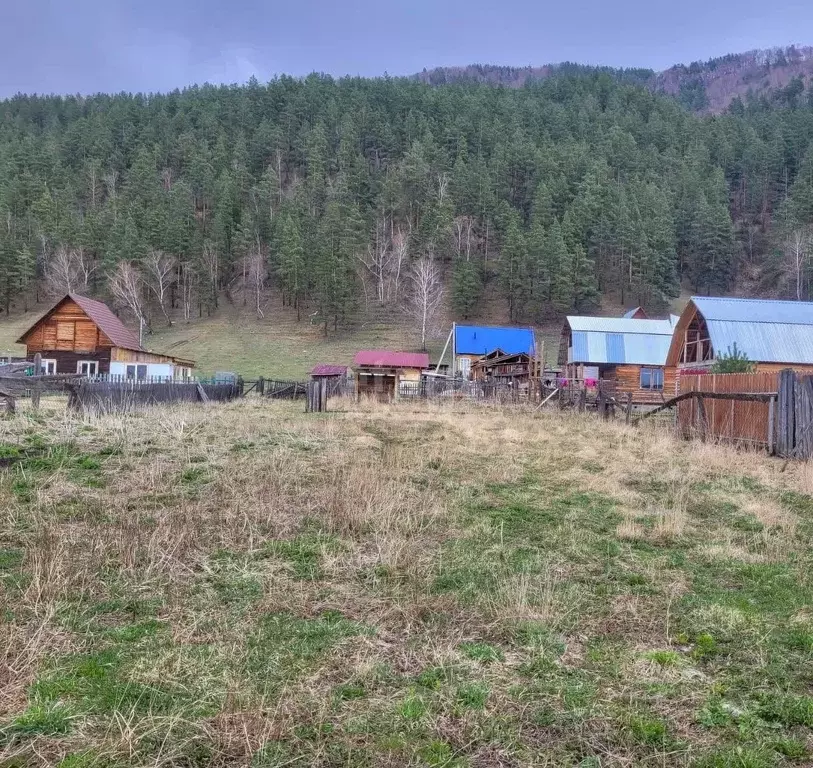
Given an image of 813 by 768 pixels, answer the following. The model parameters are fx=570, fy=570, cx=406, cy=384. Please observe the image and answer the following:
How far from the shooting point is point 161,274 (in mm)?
67625

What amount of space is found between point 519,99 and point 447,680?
433ft

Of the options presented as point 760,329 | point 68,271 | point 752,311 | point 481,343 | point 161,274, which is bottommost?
point 481,343

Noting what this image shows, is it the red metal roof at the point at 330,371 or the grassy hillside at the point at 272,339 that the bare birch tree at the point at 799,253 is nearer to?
the grassy hillside at the point at 272,339

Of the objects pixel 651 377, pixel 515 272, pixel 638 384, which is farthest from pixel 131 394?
pixel 515 272

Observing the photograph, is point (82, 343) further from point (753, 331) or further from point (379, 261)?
point (753, 331)

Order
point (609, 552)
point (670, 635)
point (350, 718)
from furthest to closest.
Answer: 1. point (609, 552)
2. point (670, 635)
3. point (350, 718)

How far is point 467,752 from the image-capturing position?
2859mm

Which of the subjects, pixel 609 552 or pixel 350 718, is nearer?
pixel 350 718

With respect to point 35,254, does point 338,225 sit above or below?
above

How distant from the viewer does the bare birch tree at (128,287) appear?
60.3 meters

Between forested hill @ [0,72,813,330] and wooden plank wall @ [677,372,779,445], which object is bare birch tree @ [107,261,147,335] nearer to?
forested hill @ [0,72,813,330]

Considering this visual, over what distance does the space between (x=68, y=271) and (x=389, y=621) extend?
77.7 meters

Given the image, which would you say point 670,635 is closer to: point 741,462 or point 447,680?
point 447,680

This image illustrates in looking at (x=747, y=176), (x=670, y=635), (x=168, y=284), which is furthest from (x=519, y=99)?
(x=670, y=635)
